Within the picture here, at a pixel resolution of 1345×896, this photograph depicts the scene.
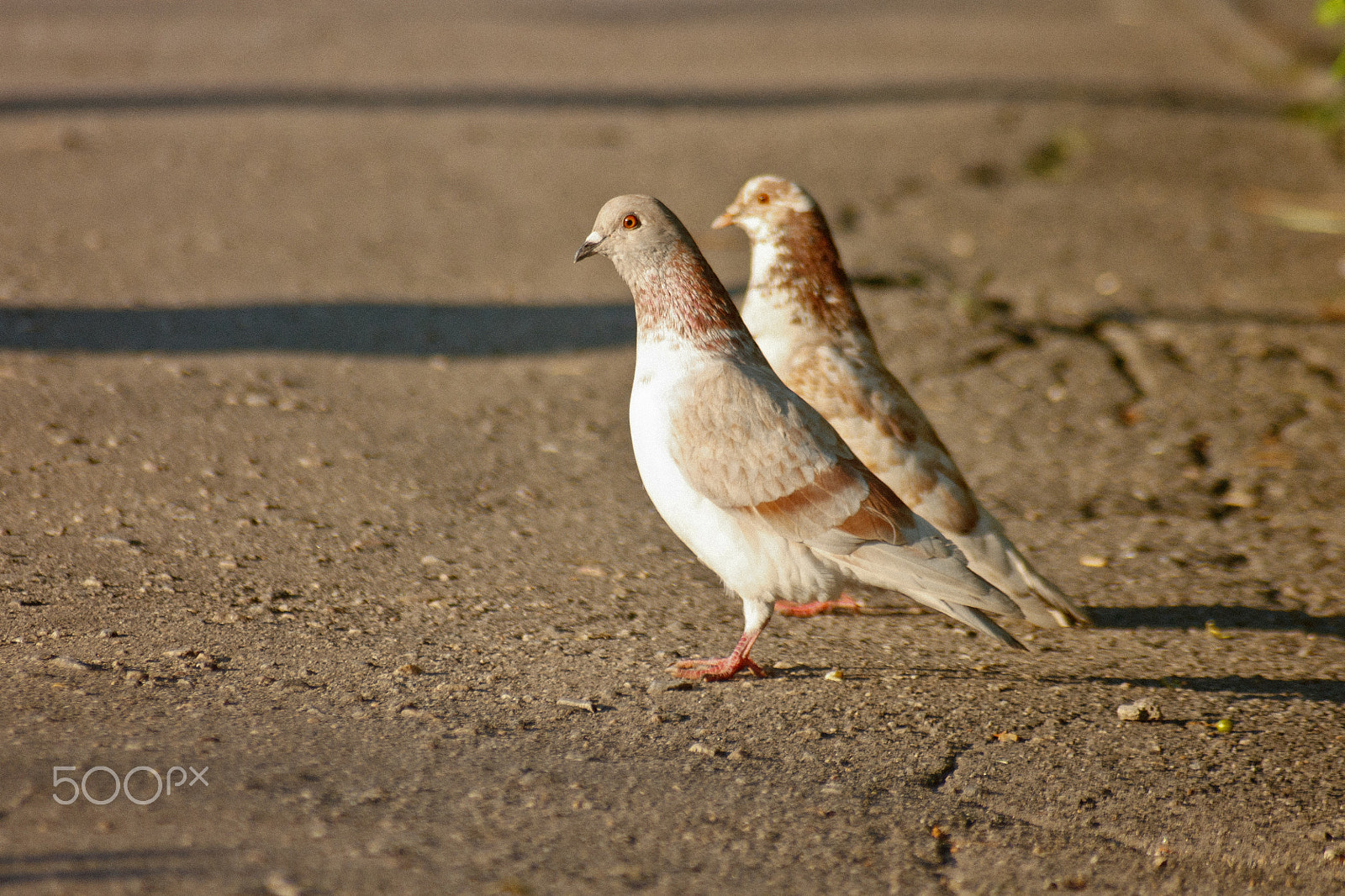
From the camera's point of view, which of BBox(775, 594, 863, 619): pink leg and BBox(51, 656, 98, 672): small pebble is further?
BBox(775, 594, 863, 619): pink leg

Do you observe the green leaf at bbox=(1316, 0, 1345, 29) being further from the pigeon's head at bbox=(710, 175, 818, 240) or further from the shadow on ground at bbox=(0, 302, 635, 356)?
the shadow on ground at bbox=(0, 302, 635, 356)

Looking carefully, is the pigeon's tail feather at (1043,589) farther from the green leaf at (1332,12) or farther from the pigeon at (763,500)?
the green leaf at (1332,12)

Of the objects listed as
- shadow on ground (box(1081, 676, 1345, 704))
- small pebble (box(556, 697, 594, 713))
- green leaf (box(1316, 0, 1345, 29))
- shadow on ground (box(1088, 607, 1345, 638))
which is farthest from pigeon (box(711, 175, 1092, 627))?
green leaf (box(1316, 0, 1345, 29))

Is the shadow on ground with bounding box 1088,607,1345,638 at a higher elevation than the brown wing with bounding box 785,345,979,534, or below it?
below

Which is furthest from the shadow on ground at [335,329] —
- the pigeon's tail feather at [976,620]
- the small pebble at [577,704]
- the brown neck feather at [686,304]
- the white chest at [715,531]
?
the pigeon's tail feather at [976,620]

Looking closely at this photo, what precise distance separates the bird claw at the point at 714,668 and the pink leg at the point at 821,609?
0.57 metres

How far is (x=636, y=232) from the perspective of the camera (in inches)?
134

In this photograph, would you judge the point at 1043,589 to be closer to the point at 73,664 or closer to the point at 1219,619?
the point at 1219,619

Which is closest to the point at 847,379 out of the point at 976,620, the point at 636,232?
the point at 636,232

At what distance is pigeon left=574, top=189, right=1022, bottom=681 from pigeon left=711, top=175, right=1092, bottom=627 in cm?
34

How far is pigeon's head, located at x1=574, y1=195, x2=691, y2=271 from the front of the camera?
3.38 metres

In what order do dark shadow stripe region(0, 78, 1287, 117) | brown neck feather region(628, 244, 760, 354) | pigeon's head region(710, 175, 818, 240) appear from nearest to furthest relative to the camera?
brown neck feather region(628, 244, 760, 354), pigeon's head region(710, 175, 818, 240), dark shadow stripe region(0, 78, 1287, 117)

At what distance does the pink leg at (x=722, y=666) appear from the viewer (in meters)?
3.25

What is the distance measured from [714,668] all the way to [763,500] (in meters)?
0.48
